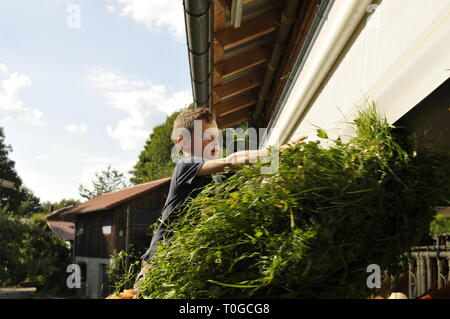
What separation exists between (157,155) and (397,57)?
133 feet

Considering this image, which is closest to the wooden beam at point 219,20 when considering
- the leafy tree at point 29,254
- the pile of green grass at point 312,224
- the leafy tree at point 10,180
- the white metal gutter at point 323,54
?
the white metal gutter at point 323,54

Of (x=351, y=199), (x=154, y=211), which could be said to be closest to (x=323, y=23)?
(x=351, y=199)

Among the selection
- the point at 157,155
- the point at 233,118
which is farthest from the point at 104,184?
the point at 233,118

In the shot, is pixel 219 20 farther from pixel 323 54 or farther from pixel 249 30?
pixel 323 54

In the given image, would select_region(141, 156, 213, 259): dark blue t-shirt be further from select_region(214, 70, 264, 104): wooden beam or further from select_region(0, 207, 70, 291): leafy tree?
select_region(0, 207, 70, 291): leafy tree

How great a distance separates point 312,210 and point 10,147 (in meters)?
49.1

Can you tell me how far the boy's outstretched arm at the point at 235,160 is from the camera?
1.58m

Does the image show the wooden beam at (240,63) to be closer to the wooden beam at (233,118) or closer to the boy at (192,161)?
the wooden beam at (233,118)

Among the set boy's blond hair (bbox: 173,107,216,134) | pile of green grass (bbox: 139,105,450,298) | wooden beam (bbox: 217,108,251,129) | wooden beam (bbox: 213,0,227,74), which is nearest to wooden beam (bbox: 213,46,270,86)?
wooden beam (bbox: 213,0,227,74)

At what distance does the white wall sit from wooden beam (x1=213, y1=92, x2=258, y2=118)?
190 inches

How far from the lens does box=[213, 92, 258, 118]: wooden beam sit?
712 centimetres

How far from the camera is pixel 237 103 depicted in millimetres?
7355

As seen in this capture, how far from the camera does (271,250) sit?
1246 millimetres

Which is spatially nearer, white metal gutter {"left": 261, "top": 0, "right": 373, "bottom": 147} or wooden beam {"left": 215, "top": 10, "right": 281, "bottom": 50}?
white metal gutter {"left": 261, "top": 0, "right": 373, "bottom": 147}
